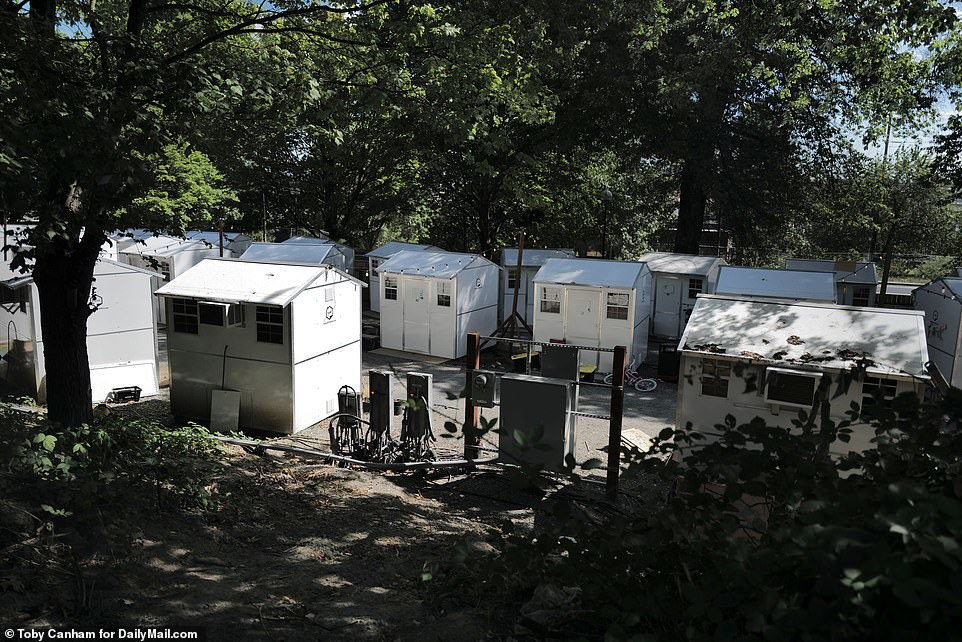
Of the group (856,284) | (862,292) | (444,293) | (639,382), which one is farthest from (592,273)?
(862,292)

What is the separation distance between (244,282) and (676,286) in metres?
14.3

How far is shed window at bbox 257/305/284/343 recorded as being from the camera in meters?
11.2

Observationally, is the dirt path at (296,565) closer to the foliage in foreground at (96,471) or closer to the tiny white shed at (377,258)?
the foliage in foreground at (96,471)

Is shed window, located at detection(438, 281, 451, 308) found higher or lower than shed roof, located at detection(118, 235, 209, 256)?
lower

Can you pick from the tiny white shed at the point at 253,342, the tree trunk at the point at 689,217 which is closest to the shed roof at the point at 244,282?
the tiny white shed at the point at 253,342

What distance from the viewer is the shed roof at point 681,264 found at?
21.1 m

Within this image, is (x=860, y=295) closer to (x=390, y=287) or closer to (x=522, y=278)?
(x=522, y=278)

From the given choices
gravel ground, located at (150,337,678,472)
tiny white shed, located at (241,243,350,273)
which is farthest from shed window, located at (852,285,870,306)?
tiny white shed, located at (241,243,350,273)

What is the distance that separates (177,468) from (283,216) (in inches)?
1116

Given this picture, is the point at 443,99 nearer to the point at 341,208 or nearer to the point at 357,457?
the point at 357,457

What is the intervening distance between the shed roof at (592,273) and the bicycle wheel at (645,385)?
238cm

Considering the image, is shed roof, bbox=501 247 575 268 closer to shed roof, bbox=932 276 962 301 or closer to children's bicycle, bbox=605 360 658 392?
children's bicycle, bbox=605 360 658 392

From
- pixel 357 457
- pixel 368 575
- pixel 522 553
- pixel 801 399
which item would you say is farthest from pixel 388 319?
pixel 522 553

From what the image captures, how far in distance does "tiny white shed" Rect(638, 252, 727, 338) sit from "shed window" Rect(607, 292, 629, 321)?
4.78 m
